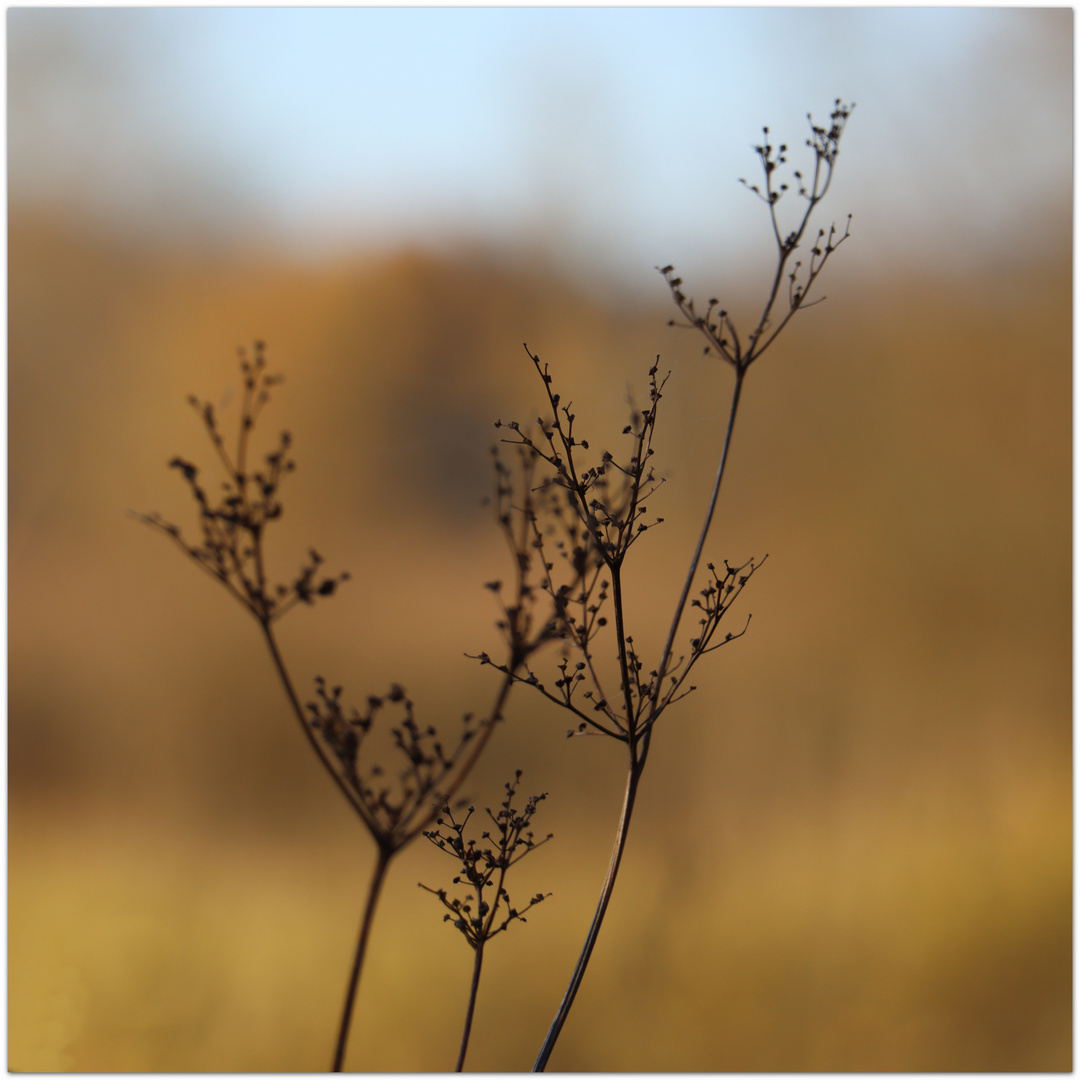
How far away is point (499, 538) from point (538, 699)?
219mm

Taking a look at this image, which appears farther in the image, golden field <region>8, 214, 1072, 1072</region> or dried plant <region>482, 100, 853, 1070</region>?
golden field <region>8, 214, 1072, 1072</region>

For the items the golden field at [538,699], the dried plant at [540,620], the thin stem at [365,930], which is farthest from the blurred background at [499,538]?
the thin stem at [365,930]

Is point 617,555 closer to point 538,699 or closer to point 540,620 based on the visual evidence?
point 540,620

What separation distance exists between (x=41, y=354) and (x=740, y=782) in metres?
1.05

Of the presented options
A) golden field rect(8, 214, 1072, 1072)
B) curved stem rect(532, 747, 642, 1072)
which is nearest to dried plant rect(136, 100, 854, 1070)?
curved stem rect(532, 747, 642, 1072)

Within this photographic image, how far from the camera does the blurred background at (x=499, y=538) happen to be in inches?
36.7

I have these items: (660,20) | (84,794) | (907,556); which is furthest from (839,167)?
(84,794)

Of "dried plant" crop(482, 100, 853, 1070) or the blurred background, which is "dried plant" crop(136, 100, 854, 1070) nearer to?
"dried plant" crop(482, 100, 853, 1070)

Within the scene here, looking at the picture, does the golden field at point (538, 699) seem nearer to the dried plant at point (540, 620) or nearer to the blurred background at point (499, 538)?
the blurred background at point (499, 538)

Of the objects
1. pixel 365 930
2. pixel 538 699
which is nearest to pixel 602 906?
pixel 365 930

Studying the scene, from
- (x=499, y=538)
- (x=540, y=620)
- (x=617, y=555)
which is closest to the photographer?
(x=617, y=555)

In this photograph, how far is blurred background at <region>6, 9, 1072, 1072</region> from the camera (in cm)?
93

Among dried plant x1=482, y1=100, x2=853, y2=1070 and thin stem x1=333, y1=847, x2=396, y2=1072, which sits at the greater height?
dried plant x1=482, y1=100, x2=853, y2=1070

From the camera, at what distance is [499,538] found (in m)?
0.96
